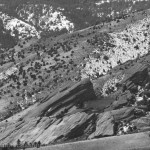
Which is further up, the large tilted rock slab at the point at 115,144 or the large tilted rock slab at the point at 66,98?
the large tilted rock slab at the point at 66,98

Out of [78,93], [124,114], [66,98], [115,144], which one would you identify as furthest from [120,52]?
[115,144]

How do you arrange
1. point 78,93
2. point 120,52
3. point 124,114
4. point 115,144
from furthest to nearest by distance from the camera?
1. point 120,52
2. point 78,93
3. point 124,114
4. point 115,144

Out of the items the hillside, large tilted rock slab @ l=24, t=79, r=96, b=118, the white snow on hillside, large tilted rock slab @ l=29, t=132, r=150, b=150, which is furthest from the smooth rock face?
the white snow on hillside

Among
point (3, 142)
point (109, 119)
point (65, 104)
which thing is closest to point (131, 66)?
point (65, 104)

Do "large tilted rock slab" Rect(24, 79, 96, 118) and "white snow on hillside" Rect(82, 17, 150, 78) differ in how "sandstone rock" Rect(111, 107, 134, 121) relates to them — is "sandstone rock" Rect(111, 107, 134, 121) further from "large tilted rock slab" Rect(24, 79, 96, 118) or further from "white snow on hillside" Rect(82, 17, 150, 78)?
"white snow on hillside" Rect(82, 17, 150, 78)

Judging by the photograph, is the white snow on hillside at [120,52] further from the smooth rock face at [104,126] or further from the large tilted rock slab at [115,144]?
the large tilted rock slab at [115,144]

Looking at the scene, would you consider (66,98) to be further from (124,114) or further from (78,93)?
(124,114)

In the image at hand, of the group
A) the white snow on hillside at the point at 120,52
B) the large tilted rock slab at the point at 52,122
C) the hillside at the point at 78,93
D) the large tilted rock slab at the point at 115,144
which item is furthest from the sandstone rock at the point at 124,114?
the white snow on hillside at the point at 120,52

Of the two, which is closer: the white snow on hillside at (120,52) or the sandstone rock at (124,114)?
the sandstone rock at (124,114)
